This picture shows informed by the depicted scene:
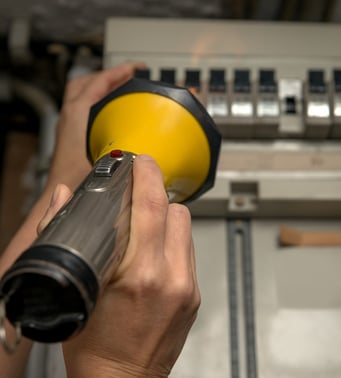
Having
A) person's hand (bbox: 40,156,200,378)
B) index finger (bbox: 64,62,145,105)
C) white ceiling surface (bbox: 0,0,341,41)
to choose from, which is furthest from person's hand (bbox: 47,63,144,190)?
person's hand (bbox: 40,156,200,378)

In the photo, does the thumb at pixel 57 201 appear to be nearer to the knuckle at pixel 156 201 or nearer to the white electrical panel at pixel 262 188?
the knuckle at pixel 156 201

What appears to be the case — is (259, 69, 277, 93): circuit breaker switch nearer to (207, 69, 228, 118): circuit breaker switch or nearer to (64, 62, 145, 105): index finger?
(207, 69, 228, 118): circuit breaker switch

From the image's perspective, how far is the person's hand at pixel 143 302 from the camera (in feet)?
1.73

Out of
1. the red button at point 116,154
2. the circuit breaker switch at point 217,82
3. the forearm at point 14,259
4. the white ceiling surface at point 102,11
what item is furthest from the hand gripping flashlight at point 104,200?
the white ceiling surface at point 102,11

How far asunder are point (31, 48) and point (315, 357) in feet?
2.49

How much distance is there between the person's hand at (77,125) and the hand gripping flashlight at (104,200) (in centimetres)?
12

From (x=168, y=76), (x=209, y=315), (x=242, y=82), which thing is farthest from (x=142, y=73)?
(x=209, y=315)

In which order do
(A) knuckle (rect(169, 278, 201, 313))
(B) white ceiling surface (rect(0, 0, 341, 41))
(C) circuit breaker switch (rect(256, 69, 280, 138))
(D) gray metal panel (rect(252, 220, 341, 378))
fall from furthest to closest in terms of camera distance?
(B) white ceiling surface (rect(0, 0, 341, 41)) → (C) circuit breaker switch (rect(256, 69, 280, 138)) → (D) gray metal panel (rect(252, 220, 341, 378)) → (A) knuckle (rect(169, 278, 201, 313))

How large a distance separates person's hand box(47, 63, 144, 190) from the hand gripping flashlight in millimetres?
124

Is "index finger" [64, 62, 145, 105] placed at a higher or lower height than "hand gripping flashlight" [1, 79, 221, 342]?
higher

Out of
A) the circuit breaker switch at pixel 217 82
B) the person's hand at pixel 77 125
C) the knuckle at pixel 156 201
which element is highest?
the circuit breaker switch at pixel 217 82

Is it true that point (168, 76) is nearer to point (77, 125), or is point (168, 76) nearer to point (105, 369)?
point (77, 125)

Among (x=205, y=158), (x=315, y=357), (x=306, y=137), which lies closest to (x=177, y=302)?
(x=205, y=158)

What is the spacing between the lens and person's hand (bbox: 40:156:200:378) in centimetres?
53
